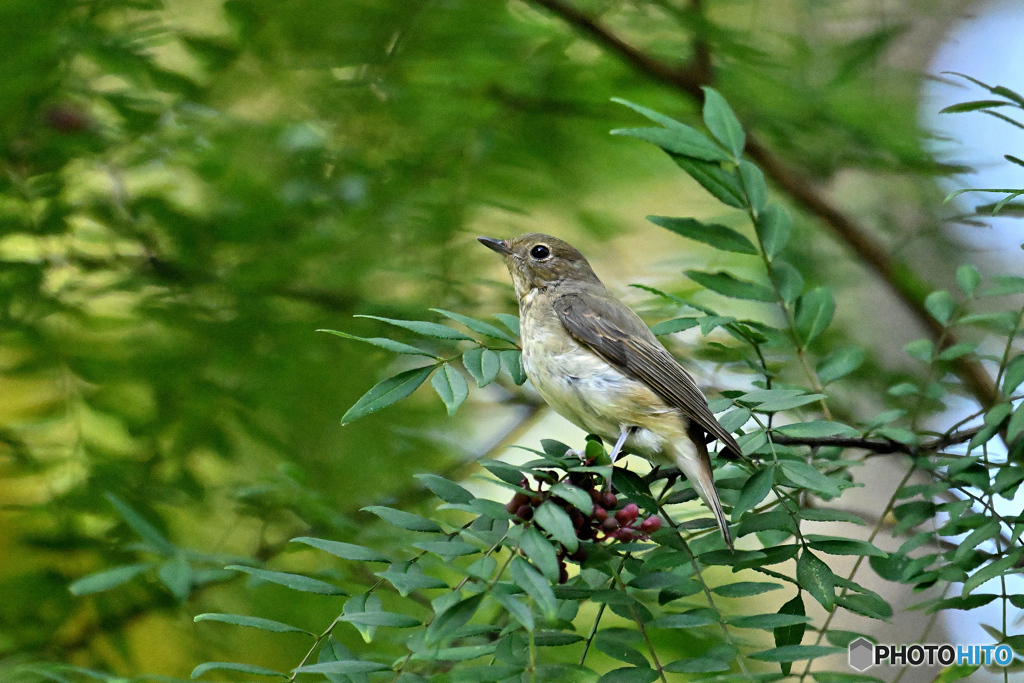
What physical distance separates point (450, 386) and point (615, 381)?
86 cm

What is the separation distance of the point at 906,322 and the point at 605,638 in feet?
15.0

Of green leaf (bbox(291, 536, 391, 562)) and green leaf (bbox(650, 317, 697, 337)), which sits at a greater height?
green leaf (bbox(650, 317, 697, 337))

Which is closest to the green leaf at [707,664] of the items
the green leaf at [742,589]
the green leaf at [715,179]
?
the green leaf at [742,589]

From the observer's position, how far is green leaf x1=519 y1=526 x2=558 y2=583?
5.83ft

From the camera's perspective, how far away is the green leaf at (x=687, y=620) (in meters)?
2.04

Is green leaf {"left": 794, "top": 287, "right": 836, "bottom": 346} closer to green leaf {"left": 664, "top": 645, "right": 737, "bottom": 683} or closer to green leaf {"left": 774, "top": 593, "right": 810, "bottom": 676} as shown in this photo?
green leaf {"left": 774, "top": 593, "right": 810, "bottom": 676}

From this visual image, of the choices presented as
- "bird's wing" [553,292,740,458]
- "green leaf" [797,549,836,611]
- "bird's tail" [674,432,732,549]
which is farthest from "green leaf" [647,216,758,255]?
"green leaf" [797,549,836,611]

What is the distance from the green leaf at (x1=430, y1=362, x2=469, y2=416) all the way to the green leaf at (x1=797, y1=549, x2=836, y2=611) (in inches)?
37.3

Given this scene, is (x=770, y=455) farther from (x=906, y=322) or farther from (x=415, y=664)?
(x=906, y=322)

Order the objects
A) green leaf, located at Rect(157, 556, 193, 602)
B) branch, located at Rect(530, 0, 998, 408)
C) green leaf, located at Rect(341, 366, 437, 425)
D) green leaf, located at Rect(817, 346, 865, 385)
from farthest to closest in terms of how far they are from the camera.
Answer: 1. branch, located at Rect(530, 0, 998, 408)
2. green leaf, located at Rect(817, 346, 865, 385)
3. green leaf, located at Rect(157, 556, 193, 602)
4. green leaf, located at Rect(341, 366, 437, 425)

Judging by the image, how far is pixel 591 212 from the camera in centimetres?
433

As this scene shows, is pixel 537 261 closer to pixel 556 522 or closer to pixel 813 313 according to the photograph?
pixel 813 313

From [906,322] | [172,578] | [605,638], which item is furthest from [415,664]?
[906,322]

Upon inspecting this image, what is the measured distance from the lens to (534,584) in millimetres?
1783
